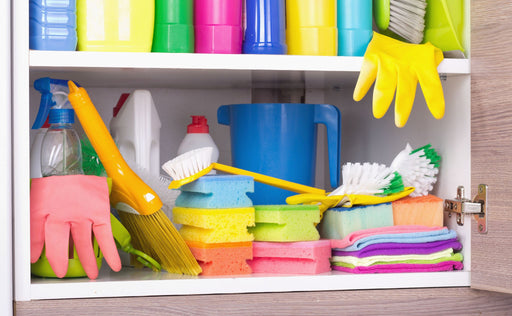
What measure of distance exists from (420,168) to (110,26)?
0.54 metres

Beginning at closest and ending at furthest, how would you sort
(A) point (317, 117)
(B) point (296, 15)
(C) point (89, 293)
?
(C) point (89, 293), (B) point (296, 15), (A) point (317, 117)

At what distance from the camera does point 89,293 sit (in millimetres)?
952

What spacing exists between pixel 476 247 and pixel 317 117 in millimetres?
349

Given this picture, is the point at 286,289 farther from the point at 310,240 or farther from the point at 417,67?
the point at 417,67

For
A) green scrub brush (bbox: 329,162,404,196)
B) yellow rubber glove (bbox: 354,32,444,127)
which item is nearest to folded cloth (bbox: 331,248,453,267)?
green scrub brush (bbox: 329,162,404,196)

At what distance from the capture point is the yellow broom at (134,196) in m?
1.02

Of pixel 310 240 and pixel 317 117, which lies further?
pixel 317 117

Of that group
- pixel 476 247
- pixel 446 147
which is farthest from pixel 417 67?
pixel 476 247

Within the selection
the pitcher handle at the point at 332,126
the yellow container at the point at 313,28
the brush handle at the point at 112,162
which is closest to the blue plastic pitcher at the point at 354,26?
the yellow container at the point at 313,28

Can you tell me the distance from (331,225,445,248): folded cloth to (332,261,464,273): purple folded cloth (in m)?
0.04

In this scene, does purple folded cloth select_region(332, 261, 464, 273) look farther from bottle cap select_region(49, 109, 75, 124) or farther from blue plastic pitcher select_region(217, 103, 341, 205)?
bottle cap select_region(49, 109, 75, 124)

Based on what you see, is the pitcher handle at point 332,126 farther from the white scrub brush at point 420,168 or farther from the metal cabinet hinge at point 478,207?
the metal cabinet hinge at point 478,207

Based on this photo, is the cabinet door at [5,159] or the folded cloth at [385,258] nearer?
the cabinet door at [5,159]

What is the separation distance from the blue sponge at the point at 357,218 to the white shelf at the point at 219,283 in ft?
0.25
